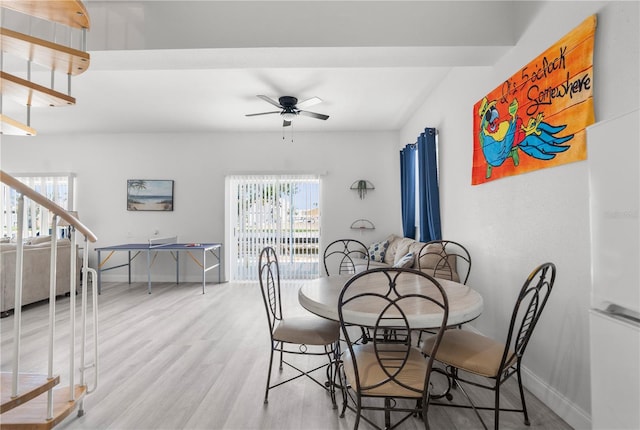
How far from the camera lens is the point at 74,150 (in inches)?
236

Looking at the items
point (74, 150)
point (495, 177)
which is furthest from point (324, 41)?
point (74, 150)

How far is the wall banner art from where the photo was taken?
1703 millimetres

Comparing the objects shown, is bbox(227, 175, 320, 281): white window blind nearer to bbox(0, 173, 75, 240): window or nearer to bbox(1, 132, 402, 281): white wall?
bbox(1, 132, 402, 281): white wall

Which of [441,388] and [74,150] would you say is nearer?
[441,388]

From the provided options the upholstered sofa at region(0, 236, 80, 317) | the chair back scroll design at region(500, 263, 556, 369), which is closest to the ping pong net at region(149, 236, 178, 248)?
the upholstered sofa at region(0, 236, 80, 317)

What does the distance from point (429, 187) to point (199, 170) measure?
13.7 ft

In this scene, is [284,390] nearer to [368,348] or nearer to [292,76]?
[368,348]

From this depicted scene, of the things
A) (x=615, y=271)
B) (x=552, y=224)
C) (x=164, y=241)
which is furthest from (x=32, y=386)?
(x=164, y=241)

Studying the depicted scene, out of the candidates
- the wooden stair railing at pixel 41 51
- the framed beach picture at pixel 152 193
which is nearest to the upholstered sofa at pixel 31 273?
the framed beach picture at pixel 152 193

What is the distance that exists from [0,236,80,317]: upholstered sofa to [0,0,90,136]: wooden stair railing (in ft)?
7.91

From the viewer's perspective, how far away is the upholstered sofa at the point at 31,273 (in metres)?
3.79

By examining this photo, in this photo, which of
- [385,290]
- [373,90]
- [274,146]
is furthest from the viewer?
[274,146]

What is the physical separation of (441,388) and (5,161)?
8102mm

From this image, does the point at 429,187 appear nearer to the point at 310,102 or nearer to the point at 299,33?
the point at 310,102
